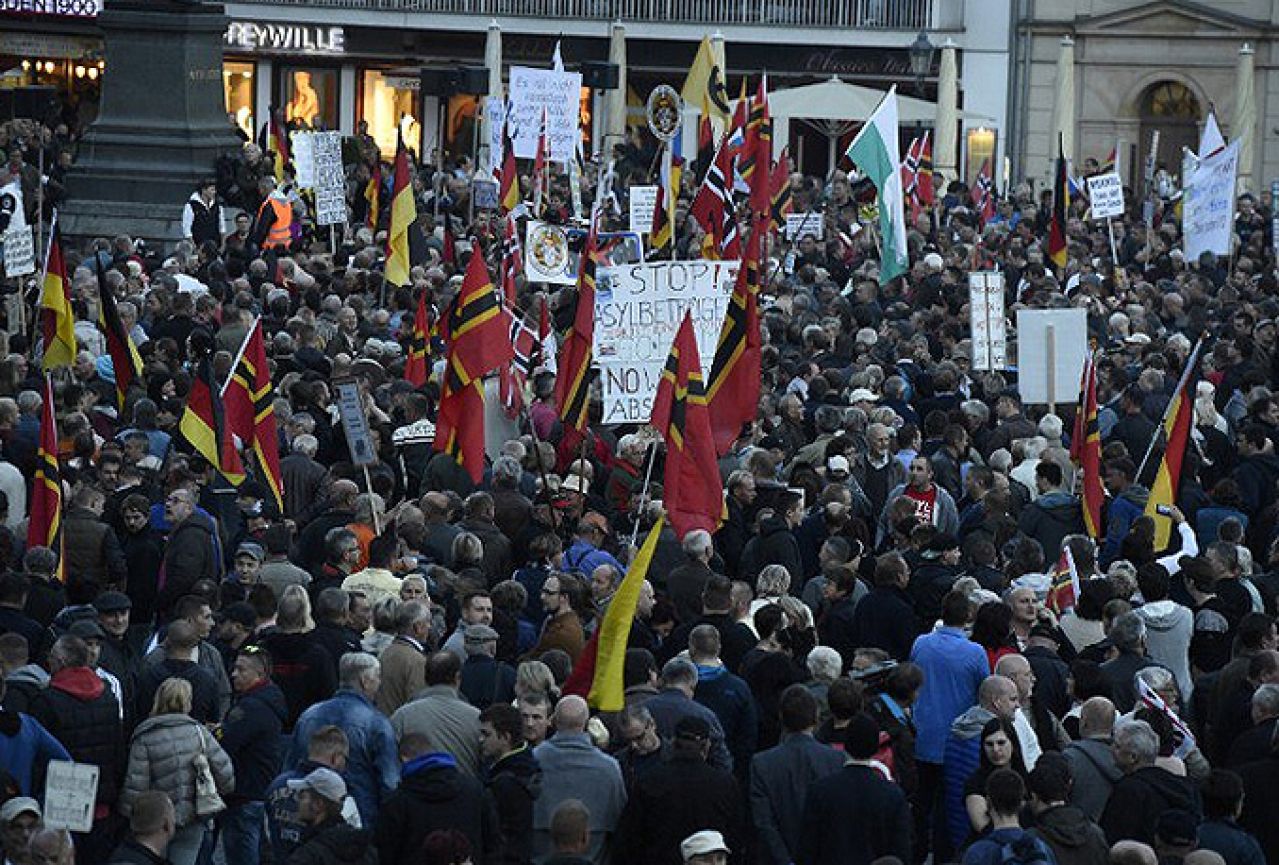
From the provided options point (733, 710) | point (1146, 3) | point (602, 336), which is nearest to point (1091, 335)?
point (602, 336)

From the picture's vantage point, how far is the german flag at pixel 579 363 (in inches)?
639

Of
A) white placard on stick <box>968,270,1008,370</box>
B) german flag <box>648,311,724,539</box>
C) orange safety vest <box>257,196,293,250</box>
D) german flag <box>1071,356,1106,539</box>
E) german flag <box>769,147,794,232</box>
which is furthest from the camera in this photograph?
german flag <box>769,147,794,232</box>

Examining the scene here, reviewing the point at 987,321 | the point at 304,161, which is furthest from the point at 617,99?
the point at 987,321

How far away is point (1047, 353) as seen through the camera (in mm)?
18453

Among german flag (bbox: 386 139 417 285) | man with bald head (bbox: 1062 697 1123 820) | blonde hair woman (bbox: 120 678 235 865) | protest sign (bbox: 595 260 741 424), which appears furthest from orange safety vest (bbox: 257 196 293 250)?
man with bald head (bbox: 1062 697 1123 820)

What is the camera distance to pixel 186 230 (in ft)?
93.2

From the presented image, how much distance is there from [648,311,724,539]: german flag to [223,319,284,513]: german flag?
2.74 m

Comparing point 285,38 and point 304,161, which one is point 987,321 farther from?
point 285,38

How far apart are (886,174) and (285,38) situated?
2916 cm

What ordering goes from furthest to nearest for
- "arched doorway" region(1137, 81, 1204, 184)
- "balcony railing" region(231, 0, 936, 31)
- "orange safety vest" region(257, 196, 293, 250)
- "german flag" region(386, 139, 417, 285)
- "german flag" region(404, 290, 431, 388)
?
"balcony railing" region(231, 0, 936, 31) < "arched doorway" region(1137, 81, 1204, 184) < "orange safety vest" region(257, 196, 293, 250) < "german flag" region(386, 139, 417, 285) < "german flag" region(404, 290, 431, 388)

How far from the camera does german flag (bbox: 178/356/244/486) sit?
15.1 metres

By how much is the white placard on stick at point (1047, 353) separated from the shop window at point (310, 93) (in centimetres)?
3576

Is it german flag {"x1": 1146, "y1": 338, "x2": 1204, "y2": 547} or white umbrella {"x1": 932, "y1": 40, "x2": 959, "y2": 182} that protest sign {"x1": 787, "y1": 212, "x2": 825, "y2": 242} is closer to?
white umbrella {"x1": 932, "y1": 40, "x2": 959, "y2": 182}

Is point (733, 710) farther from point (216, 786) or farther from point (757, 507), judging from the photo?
point (757, 507)
